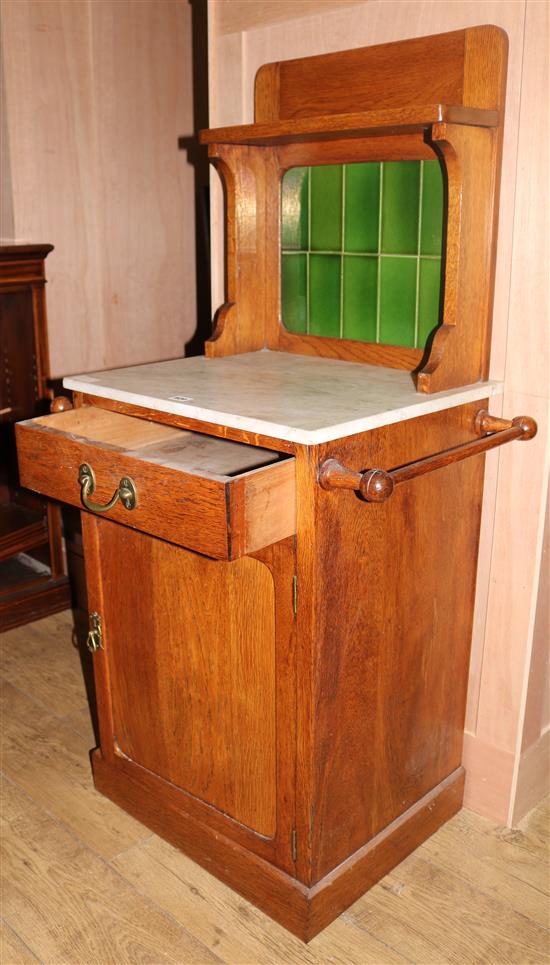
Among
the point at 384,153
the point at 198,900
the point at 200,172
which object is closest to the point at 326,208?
the point at 384,153

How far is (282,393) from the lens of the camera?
5.02 feet

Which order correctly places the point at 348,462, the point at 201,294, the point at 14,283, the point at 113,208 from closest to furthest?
the point at 348,462, the point at 14,283, the point at 113,208, the point at 201,294

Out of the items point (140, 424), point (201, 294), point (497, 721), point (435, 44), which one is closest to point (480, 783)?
point (497, 721)

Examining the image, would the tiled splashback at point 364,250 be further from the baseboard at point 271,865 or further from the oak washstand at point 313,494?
the baseboard at point 271,865

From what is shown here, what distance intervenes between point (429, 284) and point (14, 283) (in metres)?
1.35

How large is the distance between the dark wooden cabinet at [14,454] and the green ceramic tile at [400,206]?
119 cm

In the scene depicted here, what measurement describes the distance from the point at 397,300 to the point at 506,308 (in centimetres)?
22

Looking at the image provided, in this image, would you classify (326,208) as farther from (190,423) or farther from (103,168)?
(103,168)

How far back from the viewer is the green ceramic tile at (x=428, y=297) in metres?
1.66

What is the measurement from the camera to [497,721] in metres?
1.81

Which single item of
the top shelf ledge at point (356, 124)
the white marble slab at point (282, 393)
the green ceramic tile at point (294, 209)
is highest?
the top shelf ledge at point (356, 124)

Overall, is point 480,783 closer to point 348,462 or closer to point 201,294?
point 348,462

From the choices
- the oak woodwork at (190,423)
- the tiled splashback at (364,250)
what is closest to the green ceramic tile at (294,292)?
the tiled splashback at (364,250)

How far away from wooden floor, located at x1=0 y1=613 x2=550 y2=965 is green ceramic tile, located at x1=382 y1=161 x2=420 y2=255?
1187 mm
